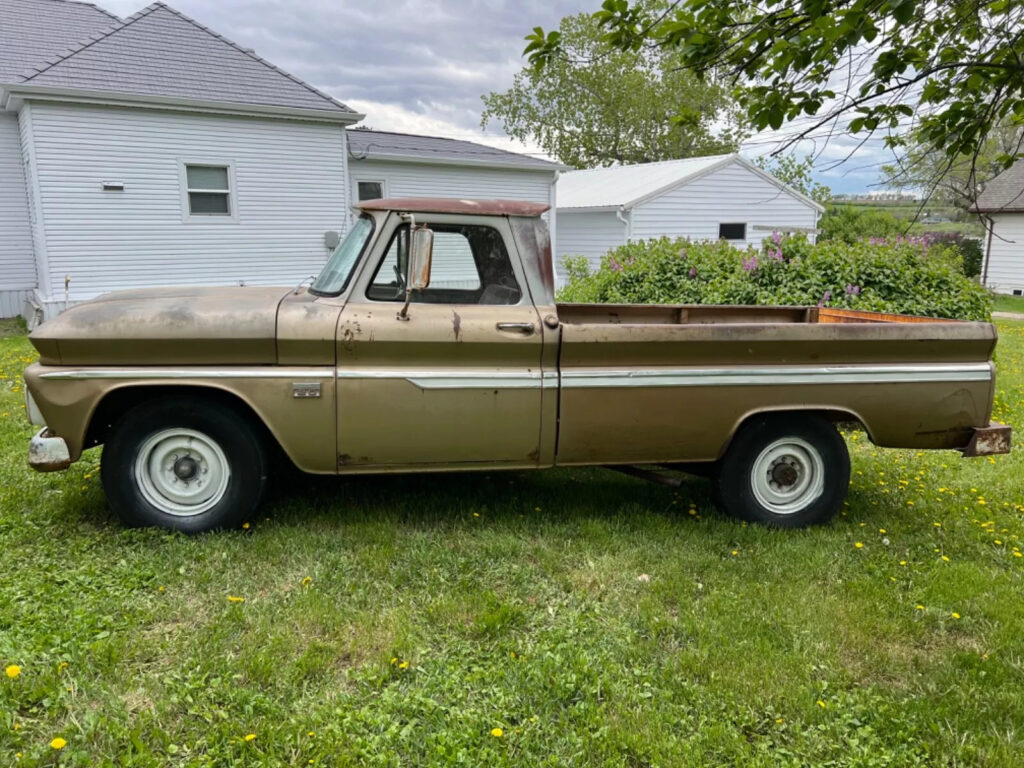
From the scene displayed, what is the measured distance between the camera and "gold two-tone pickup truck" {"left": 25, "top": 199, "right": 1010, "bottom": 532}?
409 centimetres

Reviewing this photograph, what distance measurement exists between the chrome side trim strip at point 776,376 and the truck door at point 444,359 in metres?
0.36

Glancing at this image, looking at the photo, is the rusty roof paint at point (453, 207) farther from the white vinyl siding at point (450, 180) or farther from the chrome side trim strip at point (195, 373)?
the white vinyl siding at point (450, 180)

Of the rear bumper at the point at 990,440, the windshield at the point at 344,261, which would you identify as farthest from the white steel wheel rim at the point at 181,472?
the rear bumper at the point at 990,440

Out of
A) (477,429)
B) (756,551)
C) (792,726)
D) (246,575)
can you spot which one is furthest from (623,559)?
(246,575)

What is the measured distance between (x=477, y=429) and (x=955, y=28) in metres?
3.16

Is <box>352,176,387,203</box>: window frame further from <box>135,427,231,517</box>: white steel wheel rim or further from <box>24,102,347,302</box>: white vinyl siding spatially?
<box>135,427,231,517</box>: white steel wheel rim

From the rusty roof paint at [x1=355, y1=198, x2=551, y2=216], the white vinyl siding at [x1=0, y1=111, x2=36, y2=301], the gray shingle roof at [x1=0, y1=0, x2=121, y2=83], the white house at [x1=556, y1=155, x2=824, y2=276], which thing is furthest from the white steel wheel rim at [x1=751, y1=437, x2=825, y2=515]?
the white house at [x1=556, y1=155, x2=824, y2=276]

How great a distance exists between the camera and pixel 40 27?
632 inches

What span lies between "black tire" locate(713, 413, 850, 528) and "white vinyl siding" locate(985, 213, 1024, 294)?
24.4m

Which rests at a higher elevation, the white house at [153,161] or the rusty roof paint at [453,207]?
the white house at [153,161]

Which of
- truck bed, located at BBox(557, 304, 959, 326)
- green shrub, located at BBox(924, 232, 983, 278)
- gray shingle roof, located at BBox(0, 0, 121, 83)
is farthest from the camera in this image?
green shrub, located at BBox(924, 232, 983, 278)

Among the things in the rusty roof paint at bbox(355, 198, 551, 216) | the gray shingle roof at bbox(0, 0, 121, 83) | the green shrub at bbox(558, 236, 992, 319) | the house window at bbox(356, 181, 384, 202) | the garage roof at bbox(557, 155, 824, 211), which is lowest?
the green shrub at bbox(558, 236, 992, 319)

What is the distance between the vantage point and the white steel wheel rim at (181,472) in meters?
4.26

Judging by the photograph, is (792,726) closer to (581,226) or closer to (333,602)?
(333,602)
